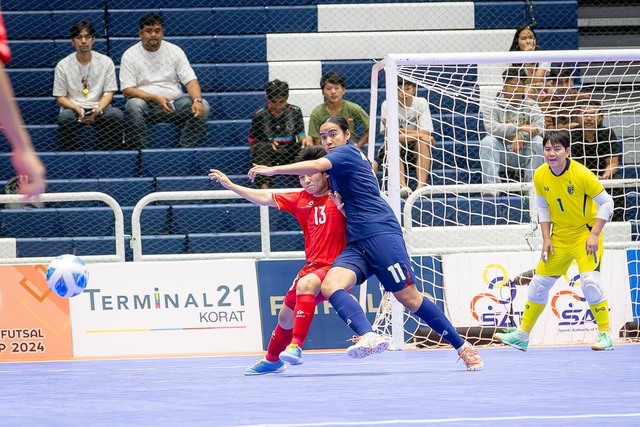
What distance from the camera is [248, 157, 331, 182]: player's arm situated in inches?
250

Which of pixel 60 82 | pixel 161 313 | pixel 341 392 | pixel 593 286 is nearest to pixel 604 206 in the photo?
pixel 593 286

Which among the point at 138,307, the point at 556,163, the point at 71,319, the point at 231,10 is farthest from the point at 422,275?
the point at 231,10

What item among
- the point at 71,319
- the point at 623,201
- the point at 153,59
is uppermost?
the point at 153,59

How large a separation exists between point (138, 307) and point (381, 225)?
3.61m

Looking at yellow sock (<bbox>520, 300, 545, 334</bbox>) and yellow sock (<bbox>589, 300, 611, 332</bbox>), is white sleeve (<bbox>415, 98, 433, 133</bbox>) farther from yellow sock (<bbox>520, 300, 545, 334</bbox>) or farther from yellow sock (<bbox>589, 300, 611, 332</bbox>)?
yellow sock (<bbox>589, 300, 611, 332</bbox>)

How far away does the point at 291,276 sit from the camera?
32.8ft

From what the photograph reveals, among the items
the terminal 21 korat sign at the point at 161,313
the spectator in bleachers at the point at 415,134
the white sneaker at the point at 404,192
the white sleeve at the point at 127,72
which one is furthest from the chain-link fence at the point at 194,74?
the terminal 21 korat sign at the point at 161,313

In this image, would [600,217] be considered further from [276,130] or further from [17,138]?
[17,138]

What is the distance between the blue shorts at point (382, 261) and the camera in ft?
22.9

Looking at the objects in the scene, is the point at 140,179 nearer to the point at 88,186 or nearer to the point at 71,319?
the point at 88,186

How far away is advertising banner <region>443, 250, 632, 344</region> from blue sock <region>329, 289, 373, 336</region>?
3.40 metres

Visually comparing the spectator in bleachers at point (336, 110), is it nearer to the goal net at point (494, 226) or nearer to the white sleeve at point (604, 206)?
the goal net at point (494, 226)

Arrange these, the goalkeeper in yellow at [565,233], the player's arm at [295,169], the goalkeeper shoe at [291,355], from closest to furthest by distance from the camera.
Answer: the player's arm at [295,169]
the goalkeeper shoe at [291,355]
the goalkeeper in yellow at [565,233]

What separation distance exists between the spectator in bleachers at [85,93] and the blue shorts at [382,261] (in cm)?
598
